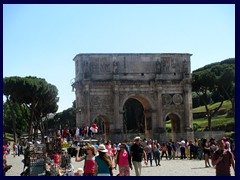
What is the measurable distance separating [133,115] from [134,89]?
26.6 m

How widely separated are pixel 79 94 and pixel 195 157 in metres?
19.1

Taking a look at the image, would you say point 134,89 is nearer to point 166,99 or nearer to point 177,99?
point 166,99

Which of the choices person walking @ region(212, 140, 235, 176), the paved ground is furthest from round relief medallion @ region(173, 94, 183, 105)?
person walking @ region(212, 140, 235, 176)

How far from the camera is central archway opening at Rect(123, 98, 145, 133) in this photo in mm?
68812

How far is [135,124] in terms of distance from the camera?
70.5 meters

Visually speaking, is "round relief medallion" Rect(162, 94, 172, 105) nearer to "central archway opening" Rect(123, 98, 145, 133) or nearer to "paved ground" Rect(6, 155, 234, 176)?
"central archway opening" Rect(123, 98, 145, 133)

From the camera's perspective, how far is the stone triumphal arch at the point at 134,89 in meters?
43.2

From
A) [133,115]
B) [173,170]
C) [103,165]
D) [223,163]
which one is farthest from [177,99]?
[103,165]

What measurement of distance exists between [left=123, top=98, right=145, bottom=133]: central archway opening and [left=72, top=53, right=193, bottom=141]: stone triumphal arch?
22467 mm

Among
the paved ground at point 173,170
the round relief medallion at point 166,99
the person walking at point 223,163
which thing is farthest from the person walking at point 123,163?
the round relief medallion at point 166,99

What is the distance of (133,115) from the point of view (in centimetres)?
7050

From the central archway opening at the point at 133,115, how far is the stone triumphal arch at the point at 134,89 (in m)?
22.5

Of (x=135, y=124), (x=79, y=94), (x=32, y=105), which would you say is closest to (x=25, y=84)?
(x=32, y=105)
